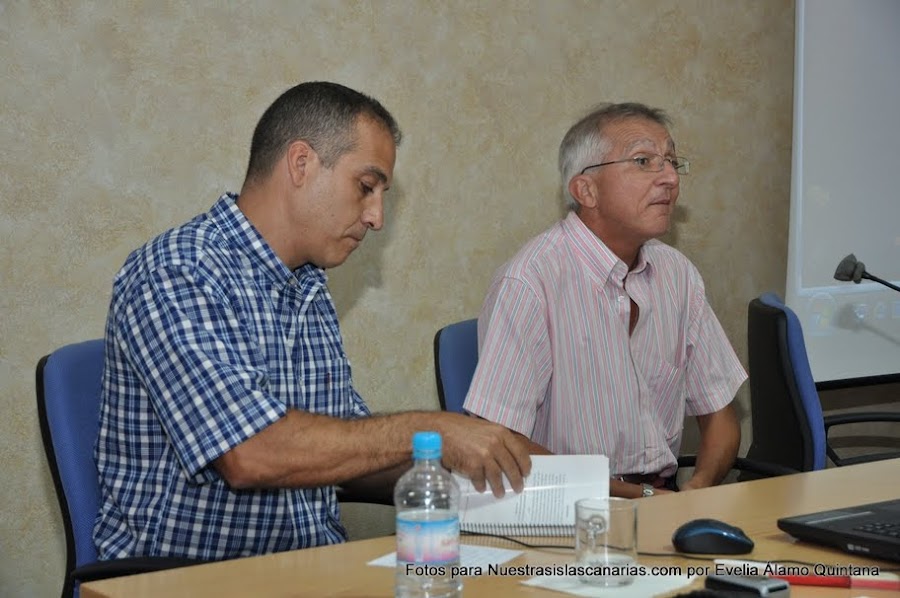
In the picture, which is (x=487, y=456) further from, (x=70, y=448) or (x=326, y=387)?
(x=70, y=448)

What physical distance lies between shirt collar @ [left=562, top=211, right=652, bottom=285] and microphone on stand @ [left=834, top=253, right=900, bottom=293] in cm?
121

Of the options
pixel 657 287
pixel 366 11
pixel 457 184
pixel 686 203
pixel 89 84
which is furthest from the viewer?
pixel 686 203

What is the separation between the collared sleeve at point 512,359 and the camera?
2.45m

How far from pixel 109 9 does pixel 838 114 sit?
2511 millimetres

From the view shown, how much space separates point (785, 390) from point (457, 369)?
0.77 meters

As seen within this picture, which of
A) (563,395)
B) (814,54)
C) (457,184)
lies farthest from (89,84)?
(814,54)

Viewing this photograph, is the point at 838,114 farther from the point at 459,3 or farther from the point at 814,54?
the point at 459,3

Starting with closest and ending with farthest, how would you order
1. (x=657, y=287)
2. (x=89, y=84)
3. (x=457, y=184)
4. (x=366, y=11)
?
1. (x=89, y=84)
2. (x=657, y=287)
3. (x=366, y=11)
4. (x=457, y=184)

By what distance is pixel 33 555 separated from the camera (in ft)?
8.25

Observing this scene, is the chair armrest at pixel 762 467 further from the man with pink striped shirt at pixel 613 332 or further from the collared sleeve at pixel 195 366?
the collared sleeve at pixel 195 366

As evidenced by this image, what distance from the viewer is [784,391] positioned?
2516 millimetres

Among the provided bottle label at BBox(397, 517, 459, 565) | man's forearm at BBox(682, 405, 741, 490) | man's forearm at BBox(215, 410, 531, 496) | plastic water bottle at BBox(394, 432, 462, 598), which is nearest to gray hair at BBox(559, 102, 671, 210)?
man's forearm at BBox(682, 405, 741, 490)

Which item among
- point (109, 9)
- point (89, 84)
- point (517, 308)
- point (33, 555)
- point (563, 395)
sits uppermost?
point (109, 9)

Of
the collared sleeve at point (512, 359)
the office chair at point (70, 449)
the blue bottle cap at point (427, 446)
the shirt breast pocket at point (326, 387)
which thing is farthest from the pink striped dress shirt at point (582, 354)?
the blue bottle cap at point (427, 446)
